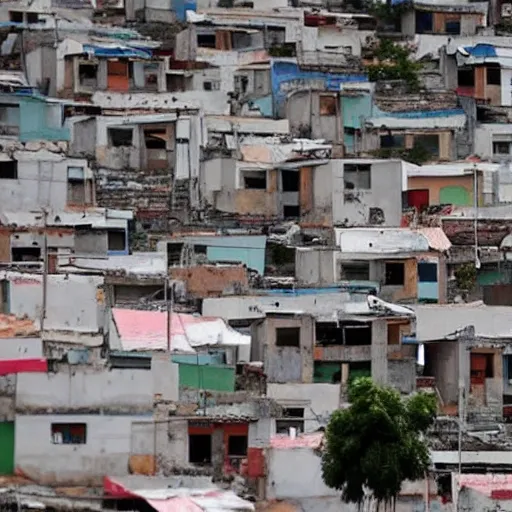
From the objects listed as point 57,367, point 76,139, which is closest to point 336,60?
point 76,139

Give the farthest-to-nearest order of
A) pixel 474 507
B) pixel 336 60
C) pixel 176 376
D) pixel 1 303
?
1. pixel 336 60
2. pixel 1 303
3. pixel 176 376
4. pixel 474 507

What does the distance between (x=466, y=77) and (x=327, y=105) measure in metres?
3.49

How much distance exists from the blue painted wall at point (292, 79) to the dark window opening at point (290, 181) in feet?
10.7

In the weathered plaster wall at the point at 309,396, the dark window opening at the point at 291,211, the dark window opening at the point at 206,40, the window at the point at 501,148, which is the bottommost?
the weathered plaster wall at the point at 309,396

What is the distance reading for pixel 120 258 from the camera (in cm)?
4072

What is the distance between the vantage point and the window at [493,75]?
157 ft

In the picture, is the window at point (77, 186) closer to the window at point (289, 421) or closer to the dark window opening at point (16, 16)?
the dark window opening at point (16, 16)

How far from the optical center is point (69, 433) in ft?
102

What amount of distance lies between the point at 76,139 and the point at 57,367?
1344 cm

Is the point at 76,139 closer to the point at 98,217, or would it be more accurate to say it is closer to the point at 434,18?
the point at 98,217

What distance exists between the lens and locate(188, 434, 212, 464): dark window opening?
3166 centimetres

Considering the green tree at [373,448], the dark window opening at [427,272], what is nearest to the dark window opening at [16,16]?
the dark window opening at [427,272]

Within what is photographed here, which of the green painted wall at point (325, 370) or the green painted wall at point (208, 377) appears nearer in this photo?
the green painted wall at point (208, 377)

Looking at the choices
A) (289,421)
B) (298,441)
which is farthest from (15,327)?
(298,441)
